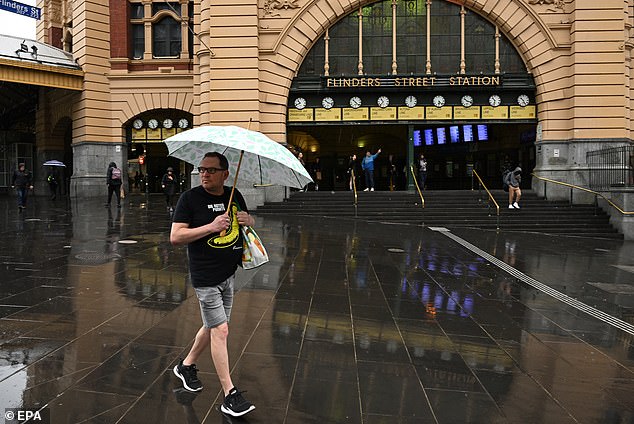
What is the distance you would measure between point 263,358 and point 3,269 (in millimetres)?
5882

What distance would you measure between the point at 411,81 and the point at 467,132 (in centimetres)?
506

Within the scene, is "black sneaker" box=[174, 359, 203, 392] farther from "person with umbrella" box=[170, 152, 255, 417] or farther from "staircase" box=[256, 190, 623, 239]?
"staircase" box=[256, 190, 623, 239]

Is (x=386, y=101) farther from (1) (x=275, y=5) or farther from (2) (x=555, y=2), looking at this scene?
(2) (x=555, y=2)

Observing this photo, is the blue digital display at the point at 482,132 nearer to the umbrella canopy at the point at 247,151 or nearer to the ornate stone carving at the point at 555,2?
the ornate stone carving at the point at 555,2

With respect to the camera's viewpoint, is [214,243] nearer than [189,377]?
Yes

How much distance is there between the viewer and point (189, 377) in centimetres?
373

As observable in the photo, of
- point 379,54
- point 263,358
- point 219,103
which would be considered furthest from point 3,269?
point 379,54

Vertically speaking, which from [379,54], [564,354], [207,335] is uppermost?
[379,54]

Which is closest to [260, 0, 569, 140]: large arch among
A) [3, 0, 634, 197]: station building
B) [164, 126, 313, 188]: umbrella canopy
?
[3, 0, 634, 197]: station building

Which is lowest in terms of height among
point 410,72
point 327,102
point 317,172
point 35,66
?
point 317,172

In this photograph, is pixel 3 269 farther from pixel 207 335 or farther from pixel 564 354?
pixel 564 354

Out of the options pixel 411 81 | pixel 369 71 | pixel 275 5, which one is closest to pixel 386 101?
pixel 411 81

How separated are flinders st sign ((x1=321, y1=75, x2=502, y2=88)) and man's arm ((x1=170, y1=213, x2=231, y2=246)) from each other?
20.2 m

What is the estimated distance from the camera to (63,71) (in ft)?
85.1
